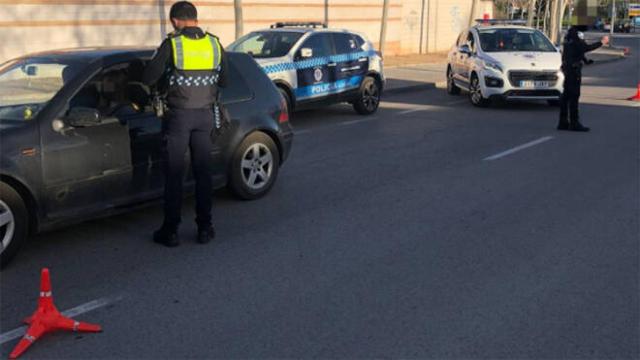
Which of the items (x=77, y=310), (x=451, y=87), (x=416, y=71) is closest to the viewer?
(x=77, y=310)

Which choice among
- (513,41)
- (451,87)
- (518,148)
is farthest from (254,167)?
(451,87)

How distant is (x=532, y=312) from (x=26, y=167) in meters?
3.57

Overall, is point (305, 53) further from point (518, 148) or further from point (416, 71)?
point (416, 71)

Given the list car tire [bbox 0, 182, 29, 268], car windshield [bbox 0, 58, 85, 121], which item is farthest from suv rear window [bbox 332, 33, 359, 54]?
car tire [bbox 0, 182, 29, 268]

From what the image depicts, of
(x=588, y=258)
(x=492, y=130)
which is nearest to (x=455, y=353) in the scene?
(x=588, y=258)

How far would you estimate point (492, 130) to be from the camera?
12078 millimetres

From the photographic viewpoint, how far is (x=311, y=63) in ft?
41.9

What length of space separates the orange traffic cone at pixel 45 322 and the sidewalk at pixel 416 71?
14.9 metres

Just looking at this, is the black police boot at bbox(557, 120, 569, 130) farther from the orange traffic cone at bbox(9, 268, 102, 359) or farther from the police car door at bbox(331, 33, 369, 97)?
the orange traffic cone at bbox(9, 268, 102, 359)

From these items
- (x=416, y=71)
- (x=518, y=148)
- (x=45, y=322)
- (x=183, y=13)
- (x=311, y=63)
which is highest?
(x=183, y=13)

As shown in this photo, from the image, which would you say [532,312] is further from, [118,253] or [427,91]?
[427,91]

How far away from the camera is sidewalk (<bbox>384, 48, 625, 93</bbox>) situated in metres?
Result: 19.8

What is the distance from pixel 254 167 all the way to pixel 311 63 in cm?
588

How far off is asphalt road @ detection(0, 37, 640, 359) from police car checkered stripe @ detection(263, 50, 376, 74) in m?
3.38
